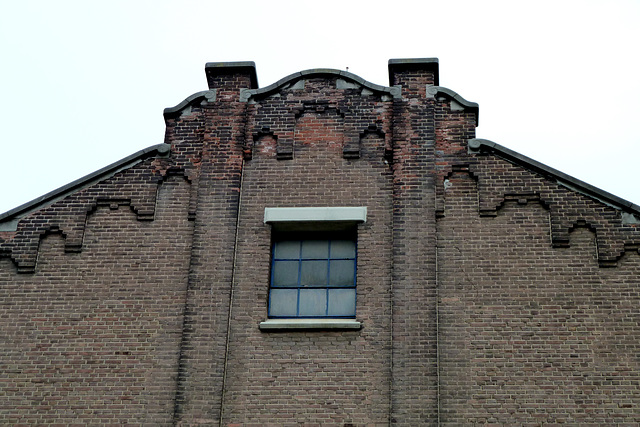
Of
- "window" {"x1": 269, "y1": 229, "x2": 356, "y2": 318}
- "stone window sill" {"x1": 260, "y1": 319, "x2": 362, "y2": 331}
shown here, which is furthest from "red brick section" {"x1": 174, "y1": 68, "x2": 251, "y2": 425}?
"window" {"x1": 269, "y1": 229, "x2": 356, "y2": 318}

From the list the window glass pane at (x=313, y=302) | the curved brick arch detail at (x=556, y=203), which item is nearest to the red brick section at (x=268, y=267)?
the window glass pane at (x=313, y=302)

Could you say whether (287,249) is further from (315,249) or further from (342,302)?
(342,302)

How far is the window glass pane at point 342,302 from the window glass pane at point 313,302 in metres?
0.10

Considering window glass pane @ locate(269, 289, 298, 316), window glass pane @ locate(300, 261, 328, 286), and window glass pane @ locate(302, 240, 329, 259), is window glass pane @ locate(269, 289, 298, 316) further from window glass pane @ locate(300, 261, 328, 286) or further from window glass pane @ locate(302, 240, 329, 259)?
window glass pane @ locate(302, 240, 329, 259)

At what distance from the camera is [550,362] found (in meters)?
12.0

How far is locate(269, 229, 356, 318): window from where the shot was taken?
1286cm

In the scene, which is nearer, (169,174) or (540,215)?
(540,215)

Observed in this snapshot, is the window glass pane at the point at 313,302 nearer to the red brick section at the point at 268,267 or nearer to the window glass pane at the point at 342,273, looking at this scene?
the window glass pane at the point at 342,273

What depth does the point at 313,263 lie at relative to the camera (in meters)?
13.2

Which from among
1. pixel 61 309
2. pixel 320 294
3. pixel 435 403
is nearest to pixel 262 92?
pixel 320 294

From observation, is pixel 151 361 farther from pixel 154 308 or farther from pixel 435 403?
pixel 435 403

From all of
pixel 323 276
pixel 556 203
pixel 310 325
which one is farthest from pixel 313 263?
pixel 556 203

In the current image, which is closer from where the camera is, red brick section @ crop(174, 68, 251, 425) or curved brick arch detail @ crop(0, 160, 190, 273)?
red brick section @ crop(174, 68, 251, 425)

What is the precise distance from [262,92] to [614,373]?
686 cm
